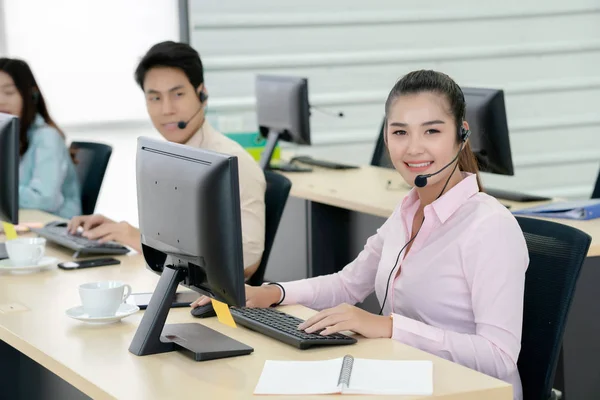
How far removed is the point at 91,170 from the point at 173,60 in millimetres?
1304

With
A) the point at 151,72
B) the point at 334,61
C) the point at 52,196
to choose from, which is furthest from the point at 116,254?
the point at 334,61

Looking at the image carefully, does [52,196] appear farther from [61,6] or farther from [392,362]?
[392,362]

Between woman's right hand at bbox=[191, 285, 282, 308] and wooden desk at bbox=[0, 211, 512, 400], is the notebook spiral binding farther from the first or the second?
woman's right hand at bbox=[191, 285, 282, 308]

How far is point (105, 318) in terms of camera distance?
220 cm

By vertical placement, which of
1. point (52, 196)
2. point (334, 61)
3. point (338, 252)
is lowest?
point (338, 252)

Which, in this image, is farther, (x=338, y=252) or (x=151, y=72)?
(x=338, y=252)

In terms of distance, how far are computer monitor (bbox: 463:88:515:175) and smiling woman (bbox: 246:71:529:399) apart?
4.32 ft

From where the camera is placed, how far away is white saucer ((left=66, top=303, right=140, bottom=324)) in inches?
86.6

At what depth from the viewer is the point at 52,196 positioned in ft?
12.7

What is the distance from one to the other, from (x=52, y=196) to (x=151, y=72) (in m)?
1.03

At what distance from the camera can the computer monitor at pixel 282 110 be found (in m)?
4.61

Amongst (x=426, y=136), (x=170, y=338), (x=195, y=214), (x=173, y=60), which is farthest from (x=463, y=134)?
(x=173, y=60)

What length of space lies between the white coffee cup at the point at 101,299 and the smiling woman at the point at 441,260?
1.00 feet

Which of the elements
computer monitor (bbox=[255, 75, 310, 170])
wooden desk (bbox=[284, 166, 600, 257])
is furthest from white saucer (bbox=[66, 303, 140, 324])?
computer monitor (bbox=[255, 75, 310, 170])
